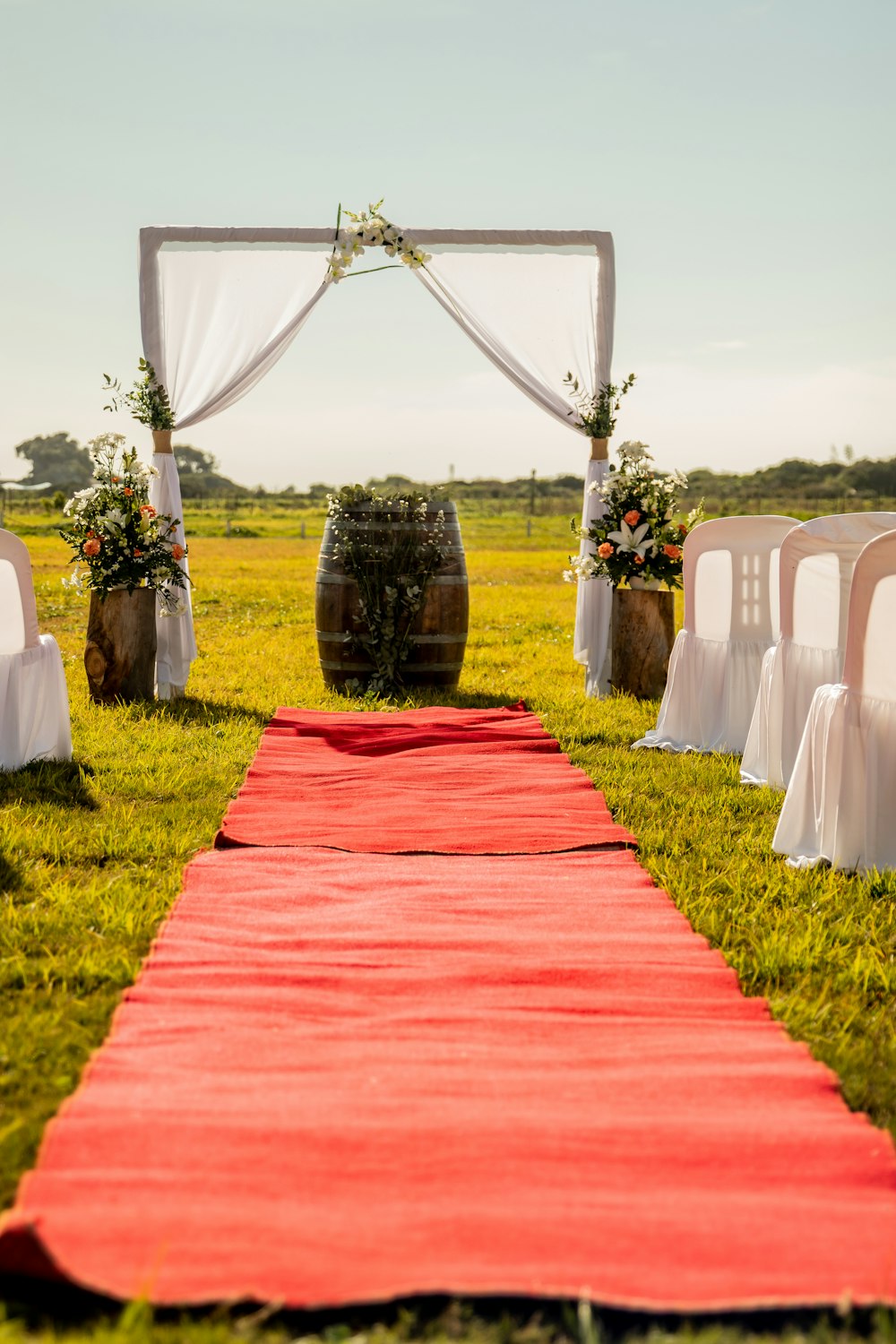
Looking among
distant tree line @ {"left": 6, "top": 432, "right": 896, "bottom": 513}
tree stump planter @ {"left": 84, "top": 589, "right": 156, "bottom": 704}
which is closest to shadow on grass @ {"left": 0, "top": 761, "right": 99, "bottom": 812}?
tree stump planter @ {"left": 84, "top": 589, "right": 156, "bottom": 704}

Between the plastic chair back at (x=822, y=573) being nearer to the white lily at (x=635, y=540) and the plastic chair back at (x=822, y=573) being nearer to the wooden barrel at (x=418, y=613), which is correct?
the white lily at (x=635, y=540)

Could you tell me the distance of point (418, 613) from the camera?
6.80 metres

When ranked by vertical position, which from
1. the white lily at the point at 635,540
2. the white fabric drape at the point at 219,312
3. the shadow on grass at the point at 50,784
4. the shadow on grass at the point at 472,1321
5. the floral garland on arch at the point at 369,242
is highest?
the floral garland on arch at the point at 369,242

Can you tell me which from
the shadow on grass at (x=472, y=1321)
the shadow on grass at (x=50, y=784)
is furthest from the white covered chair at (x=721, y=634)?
the shadow on grass at (x=472, y=1321)

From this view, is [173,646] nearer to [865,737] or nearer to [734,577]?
[734,577]

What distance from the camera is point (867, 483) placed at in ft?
102

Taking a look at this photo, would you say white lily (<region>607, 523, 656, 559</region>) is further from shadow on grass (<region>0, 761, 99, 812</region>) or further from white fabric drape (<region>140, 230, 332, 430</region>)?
shadow on grass (<region>0, 761, 99, 812</region>)

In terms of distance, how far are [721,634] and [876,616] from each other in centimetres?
200

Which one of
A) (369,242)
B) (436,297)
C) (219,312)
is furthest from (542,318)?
(219,312)

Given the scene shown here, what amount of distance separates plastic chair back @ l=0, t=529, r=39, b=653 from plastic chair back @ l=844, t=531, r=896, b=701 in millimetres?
3114

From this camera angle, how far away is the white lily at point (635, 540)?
21.5 ft

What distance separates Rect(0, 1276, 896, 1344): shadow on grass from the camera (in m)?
1.51

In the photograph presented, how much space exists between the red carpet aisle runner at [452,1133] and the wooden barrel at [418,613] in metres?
3.82

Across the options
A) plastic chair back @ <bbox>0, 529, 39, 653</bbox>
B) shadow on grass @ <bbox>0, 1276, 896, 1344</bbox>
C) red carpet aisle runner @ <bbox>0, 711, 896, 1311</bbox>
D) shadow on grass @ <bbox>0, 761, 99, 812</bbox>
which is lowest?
shadow on grass @ <bbox>0, 1276, 896, 1344</bbox>
